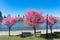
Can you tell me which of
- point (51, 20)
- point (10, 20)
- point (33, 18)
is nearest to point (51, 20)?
point (51, 20)

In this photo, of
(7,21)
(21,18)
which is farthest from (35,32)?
(7,21)

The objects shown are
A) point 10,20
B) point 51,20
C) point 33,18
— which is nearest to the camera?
point 33,18

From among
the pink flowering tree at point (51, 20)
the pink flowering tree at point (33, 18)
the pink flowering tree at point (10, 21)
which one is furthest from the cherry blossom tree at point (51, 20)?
the pink flowering tree at point (10, 21)

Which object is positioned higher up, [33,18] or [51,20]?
[33,18]

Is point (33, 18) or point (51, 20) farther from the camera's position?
point (51, 20)

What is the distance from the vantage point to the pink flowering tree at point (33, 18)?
11.5 m

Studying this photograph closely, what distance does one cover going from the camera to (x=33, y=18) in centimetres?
1152

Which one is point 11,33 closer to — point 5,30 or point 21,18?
point 5,30

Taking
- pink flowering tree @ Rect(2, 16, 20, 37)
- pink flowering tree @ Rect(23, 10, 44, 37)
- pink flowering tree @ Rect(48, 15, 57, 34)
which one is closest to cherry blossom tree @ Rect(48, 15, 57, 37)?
pink flowering tree @ Rect(48, 15, 57, 34)

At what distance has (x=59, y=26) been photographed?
13.2m

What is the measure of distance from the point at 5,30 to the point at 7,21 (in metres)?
0.66

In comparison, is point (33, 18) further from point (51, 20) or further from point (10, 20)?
point (10, 20)

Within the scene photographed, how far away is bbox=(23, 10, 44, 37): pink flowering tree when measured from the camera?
1150 cm

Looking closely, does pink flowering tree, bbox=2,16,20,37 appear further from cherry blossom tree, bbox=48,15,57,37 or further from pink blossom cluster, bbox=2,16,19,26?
cherry blossom tree, bbox=48,15,57,37
